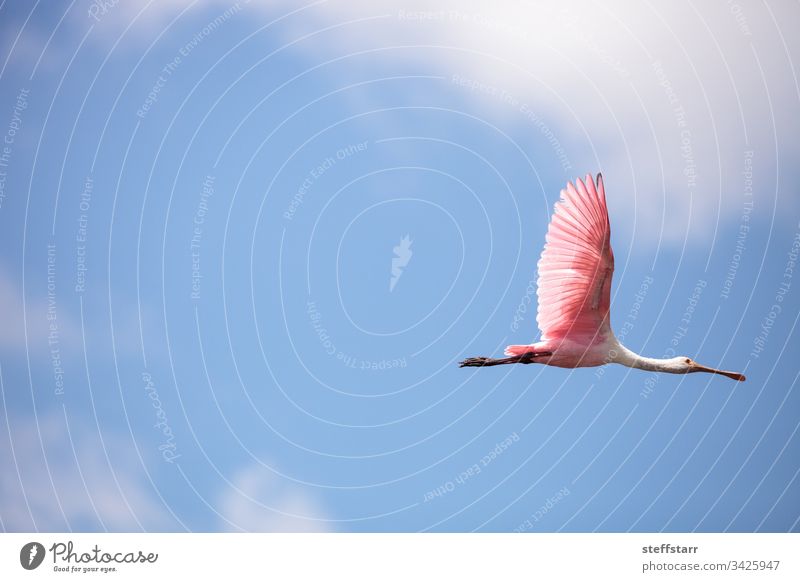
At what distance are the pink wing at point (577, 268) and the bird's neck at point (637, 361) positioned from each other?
1.29ft

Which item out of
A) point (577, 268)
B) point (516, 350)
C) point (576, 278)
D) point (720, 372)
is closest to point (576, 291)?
point (576, 278)

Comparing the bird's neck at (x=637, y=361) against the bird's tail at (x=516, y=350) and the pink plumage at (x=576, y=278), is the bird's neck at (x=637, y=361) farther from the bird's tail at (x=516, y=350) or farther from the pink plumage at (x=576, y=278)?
the bird's tail at (x=516, y=350)

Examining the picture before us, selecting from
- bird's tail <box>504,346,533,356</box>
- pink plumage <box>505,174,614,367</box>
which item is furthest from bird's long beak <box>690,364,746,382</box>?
bird's tail <box>504,346,533,356</box>

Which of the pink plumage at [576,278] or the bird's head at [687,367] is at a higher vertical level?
the pink plumage at [576,278]

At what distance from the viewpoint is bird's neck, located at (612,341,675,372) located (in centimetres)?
952

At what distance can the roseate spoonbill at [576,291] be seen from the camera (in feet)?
28.6

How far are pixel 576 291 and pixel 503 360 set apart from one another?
106 cm

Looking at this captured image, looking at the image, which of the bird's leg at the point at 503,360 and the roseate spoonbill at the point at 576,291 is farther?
the bird's leg at the point at 503,360

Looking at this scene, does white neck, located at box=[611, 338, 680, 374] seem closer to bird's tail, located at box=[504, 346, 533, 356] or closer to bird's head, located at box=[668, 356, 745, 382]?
bird's head, located at box=[668, 356, 745, 382]

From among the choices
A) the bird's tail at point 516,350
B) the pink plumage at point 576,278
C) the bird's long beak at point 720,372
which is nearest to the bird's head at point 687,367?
the bird's long beak at point 720,372
